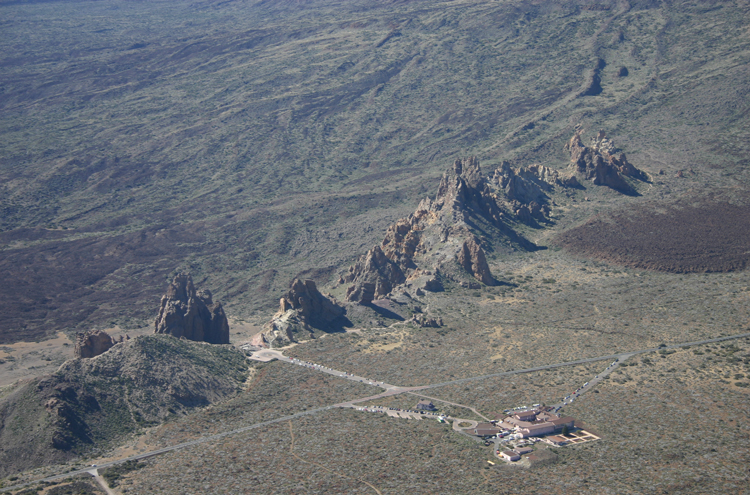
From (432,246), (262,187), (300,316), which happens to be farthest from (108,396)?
(262,187)

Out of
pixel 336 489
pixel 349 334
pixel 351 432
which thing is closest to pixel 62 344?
pixel 349 334

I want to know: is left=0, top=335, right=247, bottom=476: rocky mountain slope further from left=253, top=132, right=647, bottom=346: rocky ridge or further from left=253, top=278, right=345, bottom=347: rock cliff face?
left=253, top=132, right=647, bottom=346: rocky ridge

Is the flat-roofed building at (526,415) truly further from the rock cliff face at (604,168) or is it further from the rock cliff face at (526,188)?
the rock cliff face at (604,168)

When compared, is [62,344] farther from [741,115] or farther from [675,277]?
[741,115]

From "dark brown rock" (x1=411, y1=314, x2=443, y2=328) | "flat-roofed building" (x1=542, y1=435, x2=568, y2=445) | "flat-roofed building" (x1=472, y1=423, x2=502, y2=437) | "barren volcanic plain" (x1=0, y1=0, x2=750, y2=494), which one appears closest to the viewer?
"barren volcanic plain" (x1=0, y1=0, x2=750, y2=494)

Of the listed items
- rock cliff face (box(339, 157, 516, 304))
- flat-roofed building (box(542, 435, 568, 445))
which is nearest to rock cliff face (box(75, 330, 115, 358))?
rock cliff face (box(339, 157, 516, 304))

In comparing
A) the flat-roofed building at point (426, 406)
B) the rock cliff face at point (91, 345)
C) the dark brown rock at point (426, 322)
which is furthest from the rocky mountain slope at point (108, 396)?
the dark brown rock at point (426, 322)
